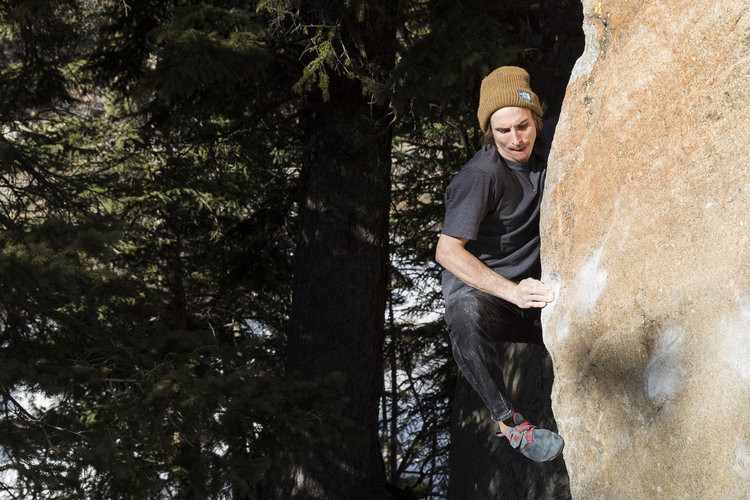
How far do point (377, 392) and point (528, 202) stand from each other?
419cm

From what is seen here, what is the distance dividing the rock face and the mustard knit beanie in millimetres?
285

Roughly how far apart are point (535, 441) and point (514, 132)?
1541 mm

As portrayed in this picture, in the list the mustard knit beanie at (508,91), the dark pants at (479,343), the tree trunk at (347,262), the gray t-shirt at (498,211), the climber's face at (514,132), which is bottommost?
the dark pants at (479,343)

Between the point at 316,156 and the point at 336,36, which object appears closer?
the point at 336,36

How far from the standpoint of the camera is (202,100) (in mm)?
7949

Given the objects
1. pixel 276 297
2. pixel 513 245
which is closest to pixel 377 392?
pixel 513 245

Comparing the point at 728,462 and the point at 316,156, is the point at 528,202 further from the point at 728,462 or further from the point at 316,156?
the point at 316,156

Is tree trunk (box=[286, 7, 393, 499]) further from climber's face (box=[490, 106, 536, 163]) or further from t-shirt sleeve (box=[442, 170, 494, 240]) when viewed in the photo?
t-shirt sleeve (box=[442, 170, 494, 240])

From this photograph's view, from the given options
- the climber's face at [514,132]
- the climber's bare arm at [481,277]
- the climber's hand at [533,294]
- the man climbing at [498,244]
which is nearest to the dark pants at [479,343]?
the man climbing at [498,244]

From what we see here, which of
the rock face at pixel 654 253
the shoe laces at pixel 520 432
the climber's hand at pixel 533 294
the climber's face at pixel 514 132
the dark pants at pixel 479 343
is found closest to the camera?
the rock face at pixel 654 253

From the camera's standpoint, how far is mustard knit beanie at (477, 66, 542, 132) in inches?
154

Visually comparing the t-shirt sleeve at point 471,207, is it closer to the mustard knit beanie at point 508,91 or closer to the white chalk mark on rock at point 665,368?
the mustard knit beanie at point 508,91

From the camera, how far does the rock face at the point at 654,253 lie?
106 inches

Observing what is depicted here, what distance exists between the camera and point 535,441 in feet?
12.1
